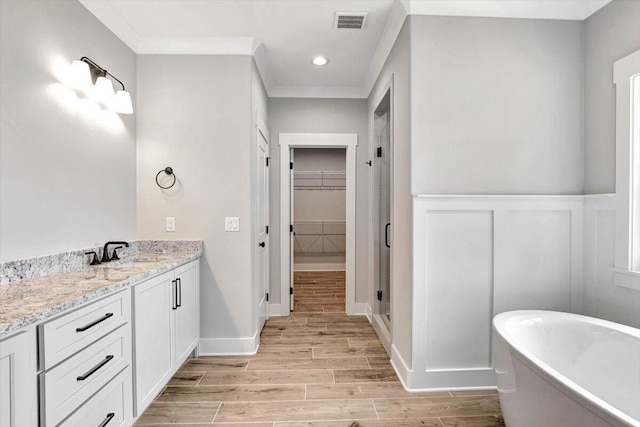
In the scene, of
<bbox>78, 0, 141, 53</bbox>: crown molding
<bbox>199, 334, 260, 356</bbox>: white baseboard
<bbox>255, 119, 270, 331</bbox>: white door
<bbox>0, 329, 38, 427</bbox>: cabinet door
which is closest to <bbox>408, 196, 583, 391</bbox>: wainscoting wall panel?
<bbox>199, 334, 260, 356</bbox>: white baseboard

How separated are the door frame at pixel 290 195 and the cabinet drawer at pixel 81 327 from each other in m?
2.27

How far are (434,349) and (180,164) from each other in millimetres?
2448

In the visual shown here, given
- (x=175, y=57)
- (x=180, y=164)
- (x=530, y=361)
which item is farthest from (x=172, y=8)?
(x=530, y=361)

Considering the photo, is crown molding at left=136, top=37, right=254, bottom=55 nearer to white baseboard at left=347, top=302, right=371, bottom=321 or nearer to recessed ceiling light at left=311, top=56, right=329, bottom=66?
recessed ceiling light at left=311, top=56, right=329, bottom=66

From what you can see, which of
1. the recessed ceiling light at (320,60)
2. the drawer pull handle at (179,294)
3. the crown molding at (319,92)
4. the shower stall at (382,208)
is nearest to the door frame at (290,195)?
the shower stall at (382,208)

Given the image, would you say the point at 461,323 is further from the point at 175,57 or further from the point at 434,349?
the point at 175,57

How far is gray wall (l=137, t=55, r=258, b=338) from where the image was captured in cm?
276

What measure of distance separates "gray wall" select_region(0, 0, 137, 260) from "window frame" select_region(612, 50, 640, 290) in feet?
11.1

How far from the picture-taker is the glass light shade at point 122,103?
2.33m

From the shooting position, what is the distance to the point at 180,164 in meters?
2.77

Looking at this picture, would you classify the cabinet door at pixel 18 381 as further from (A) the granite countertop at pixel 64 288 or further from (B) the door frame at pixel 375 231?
(B) the door frame at pixel 375 231

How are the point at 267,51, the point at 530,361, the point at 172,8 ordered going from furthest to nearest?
1. the point at 267,51
2. the point at 172,8
3. the point at 530,361

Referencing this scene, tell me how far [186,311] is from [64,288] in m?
1.12

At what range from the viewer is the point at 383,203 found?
3344 millimetres
